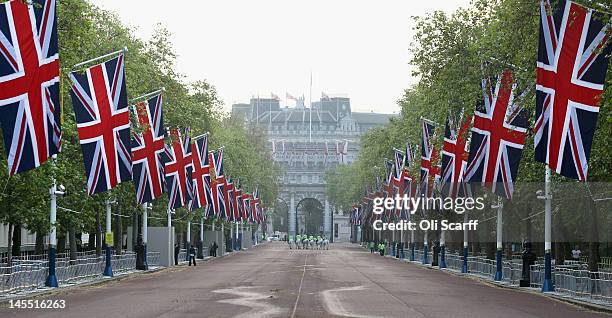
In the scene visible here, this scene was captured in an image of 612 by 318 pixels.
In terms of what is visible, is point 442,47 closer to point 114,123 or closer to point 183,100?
point 114,123

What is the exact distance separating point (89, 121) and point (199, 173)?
89.0ft

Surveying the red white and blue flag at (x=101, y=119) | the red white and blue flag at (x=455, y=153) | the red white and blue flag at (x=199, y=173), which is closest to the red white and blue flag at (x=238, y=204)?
the red white and blue flag at (x=199, y=173)

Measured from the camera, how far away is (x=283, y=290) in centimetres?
3909

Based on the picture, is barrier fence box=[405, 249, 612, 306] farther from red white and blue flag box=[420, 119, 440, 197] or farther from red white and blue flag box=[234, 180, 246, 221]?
red white and blue flag box=[234, 180, 246, 221]

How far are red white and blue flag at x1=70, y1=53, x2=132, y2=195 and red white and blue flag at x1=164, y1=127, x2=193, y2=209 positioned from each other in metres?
17.5

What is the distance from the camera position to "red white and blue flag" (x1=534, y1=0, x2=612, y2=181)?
27.9 meters

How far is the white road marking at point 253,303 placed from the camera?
27.0m

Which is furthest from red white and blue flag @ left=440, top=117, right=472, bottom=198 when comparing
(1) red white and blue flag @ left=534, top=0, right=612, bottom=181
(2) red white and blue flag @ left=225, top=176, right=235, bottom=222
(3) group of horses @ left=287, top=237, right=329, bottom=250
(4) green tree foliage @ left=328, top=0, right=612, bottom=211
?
(3) group of horses @ left=287, top=237, right=329, bottom=250

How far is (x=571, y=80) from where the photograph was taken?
93.4 feet

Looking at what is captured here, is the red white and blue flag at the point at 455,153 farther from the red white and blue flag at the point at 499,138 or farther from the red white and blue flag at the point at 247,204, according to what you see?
the red white and blue flag at the point at 247,204

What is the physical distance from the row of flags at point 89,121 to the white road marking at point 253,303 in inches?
235

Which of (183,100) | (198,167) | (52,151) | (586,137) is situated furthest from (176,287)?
(183,100)

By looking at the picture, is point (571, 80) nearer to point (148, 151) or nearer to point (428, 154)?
point (148, 151)

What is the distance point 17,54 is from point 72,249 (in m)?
30.4
